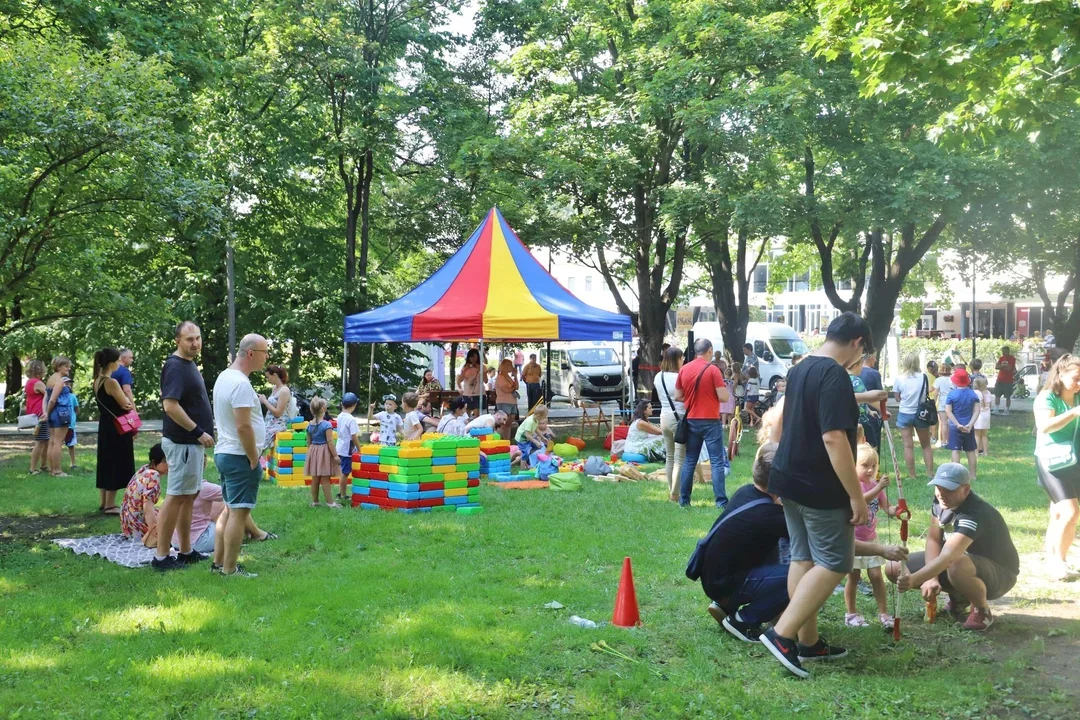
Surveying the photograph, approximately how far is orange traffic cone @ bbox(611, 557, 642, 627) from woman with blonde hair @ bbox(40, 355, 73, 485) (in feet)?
29.4

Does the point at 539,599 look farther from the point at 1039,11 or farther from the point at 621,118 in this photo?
the point at 621,118

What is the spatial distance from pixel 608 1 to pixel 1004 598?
1685 cm

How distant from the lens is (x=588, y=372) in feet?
91.9

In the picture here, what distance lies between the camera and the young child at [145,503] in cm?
801

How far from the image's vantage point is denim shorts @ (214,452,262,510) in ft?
22.0

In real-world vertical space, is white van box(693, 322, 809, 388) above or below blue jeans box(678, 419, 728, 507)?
above

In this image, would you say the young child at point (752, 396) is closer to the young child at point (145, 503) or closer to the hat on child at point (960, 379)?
the hat on child at point (960, 379)

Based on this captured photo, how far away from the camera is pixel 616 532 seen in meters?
8.66

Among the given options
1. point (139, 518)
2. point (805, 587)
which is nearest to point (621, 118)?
point (139, 518)

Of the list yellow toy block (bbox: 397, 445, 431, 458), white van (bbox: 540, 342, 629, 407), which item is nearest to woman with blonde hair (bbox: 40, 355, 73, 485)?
yellow toy block (bbox: 397, 445, 431, 458)

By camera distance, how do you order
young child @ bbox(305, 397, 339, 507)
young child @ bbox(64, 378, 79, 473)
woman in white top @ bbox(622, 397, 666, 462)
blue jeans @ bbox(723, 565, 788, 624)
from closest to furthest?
blue jeans @ bbox(723, 565, 788, 624) → young child @ bbox(305, 397, 339, 507) → young child @ bbox(64, 378, 79, 473) → woman in white top @ bbox(622, 397, 666, 462)

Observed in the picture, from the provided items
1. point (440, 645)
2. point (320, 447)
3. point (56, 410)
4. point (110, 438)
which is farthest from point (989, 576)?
point (56, 410)

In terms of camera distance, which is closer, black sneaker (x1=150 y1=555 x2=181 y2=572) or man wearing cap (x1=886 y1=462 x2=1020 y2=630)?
man wearing cap (x1=886 y1=462 x2=1020 y2=630)

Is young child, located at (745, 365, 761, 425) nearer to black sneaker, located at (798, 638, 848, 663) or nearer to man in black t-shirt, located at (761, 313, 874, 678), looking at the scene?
black sneaker, located at (798, 638, 848, 663)
